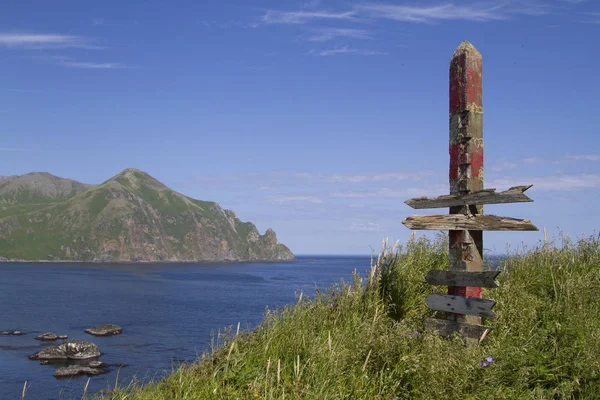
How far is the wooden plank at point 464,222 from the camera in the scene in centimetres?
882

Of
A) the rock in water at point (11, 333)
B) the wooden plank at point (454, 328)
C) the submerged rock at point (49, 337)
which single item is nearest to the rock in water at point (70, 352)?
the submerged rock at point (49, 337)

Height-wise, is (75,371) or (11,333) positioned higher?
(75,371)

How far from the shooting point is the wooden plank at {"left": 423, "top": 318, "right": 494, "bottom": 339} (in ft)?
29.3

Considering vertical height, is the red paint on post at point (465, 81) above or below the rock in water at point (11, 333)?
above

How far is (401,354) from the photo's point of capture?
7844 mm

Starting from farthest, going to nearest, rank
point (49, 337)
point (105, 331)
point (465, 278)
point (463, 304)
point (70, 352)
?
point (105, 331)
point (49, 337)
point (70, 352)
point (465, 278)
point (463, 304)

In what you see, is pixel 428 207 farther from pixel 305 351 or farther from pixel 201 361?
pixel 201 361

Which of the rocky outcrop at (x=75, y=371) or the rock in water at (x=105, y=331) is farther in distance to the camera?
the rock in water at (x=105, y=331)

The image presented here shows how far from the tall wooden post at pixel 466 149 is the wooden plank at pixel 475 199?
0.51 feet

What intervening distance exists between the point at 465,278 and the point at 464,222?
999 millimetres

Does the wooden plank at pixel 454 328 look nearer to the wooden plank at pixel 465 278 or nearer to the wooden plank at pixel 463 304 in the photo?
the wooden plank at pixel 463 304

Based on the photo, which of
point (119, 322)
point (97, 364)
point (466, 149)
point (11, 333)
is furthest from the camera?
point (119, 322)

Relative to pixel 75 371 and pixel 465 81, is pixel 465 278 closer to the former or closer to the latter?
pixel 465 81

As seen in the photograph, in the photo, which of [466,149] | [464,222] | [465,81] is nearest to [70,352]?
[464,222]
